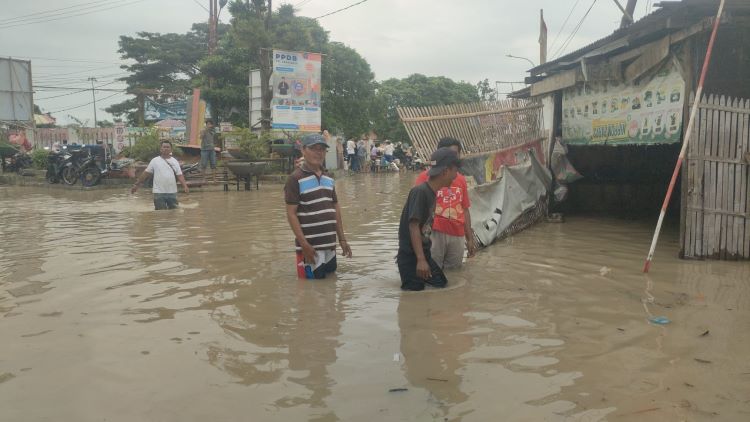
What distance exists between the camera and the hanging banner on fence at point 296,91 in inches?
883

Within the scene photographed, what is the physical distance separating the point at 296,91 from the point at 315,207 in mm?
18142

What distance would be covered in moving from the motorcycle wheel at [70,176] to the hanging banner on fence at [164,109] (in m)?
16.5

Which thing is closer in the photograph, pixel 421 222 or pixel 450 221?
pixel 421 222

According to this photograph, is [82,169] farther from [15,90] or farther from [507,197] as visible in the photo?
[507,197]

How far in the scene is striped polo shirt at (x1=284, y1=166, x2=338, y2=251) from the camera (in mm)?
5488

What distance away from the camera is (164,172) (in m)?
10.7

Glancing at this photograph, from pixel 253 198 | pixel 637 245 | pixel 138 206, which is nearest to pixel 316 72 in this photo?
pixel 253 198

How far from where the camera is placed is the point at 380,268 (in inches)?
255

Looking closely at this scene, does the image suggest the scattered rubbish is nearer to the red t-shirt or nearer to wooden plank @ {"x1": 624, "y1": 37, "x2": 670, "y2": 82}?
the red t-shirt

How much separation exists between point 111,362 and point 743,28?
715 cm

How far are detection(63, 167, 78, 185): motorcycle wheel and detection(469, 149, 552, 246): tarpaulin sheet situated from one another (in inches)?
604

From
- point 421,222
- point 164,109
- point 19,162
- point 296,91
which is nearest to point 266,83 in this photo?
point 296,91

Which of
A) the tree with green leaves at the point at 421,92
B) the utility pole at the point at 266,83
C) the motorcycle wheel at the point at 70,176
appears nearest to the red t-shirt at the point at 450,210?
Answer: the motorcycle wheel at the point at 70,176

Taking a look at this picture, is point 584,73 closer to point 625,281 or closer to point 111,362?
point 625,281
